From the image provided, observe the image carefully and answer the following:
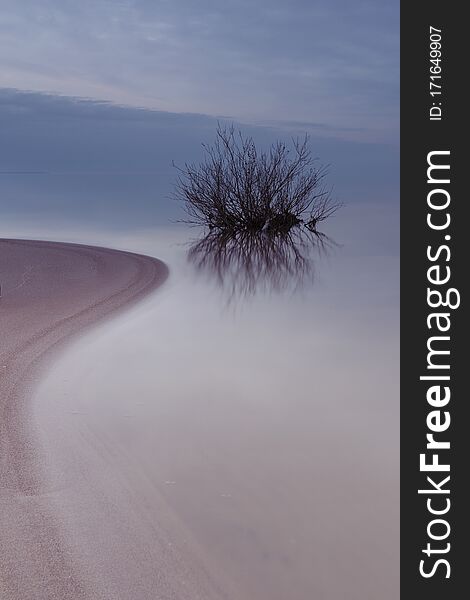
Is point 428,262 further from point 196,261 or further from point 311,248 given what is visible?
point 311,248

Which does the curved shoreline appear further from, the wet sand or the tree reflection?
the tree reflection

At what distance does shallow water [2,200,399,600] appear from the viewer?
10.2 feet

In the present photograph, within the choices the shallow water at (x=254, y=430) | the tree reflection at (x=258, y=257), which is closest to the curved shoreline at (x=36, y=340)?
the shallow water at (x=254, y=430)

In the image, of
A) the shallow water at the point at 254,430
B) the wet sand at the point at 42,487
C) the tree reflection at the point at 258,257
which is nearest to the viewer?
the wet sand at the point at 42,487

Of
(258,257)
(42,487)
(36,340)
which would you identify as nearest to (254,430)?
(42,487)

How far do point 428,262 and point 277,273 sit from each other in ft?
13.4

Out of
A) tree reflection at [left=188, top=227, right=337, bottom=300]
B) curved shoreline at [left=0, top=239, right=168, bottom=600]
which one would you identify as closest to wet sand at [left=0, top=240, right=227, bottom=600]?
curved shoreline at [left=0, top=239, right=168, bottom=600]

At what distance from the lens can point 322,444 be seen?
4293 mm

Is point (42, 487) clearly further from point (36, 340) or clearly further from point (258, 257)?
point (258, 257)

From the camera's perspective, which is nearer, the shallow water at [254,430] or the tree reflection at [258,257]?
the shallow water at [254,430]

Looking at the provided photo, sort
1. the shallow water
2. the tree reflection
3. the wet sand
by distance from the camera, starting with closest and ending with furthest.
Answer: the wet sand
the shallow water
the tree reflection

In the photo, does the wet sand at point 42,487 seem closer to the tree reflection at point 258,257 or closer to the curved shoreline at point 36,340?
the curved shoreline at point 36,340

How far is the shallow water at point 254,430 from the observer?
312 cm

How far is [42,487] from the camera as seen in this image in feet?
11.7
